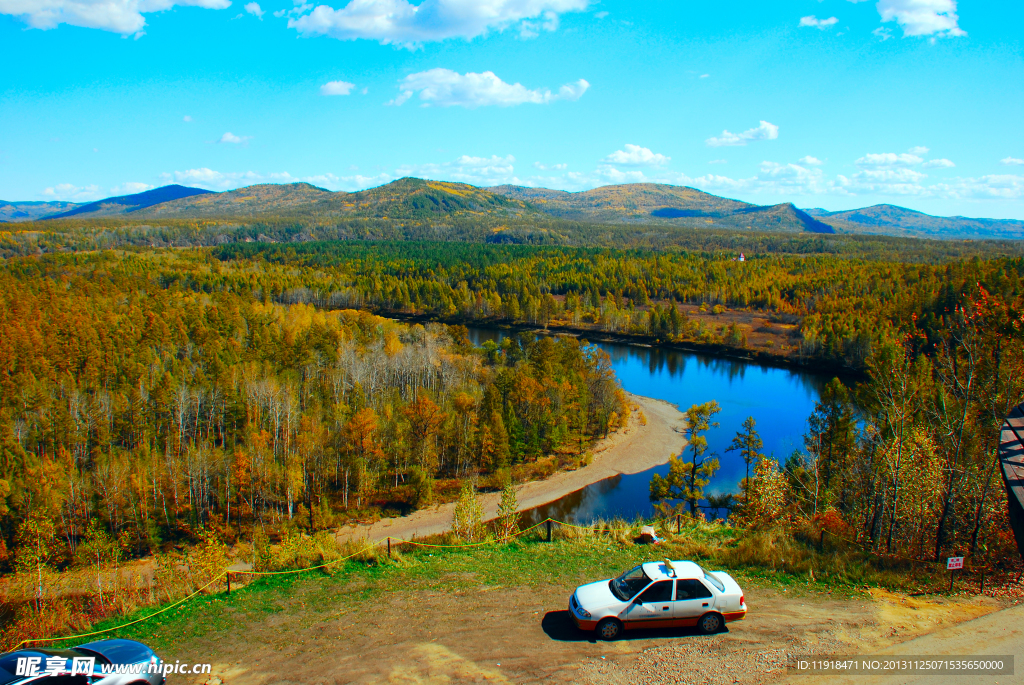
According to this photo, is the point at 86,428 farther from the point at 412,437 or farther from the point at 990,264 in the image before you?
the point at 990,264

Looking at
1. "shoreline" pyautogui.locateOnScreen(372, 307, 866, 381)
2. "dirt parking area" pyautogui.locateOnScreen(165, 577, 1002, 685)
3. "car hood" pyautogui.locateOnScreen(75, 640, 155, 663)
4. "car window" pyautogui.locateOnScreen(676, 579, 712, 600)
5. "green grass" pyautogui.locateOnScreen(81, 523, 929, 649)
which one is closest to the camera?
"car hood" pyautogui.locateOnScreen(75, 640, 155, 663)

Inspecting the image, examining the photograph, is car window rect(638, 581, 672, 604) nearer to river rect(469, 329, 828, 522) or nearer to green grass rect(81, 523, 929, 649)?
green grass rect(81, 523, 929, 649)

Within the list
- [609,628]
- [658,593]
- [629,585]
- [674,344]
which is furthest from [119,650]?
[674,344]

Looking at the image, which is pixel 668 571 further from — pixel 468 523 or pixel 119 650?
pixel 468 523

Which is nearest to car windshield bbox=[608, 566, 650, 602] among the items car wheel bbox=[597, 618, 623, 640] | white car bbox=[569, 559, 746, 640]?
white car bbox=[569, 559, 746, 640]

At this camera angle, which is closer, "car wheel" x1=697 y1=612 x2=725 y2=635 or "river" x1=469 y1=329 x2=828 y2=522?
"car wheel" x1=697 y1=612 x2=725 y2=635

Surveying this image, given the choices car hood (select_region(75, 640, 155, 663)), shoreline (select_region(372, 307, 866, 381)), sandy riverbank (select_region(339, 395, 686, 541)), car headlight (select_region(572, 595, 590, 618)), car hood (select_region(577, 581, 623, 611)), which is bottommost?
sandy riverbank (select_region(339, 395, 686, 541))

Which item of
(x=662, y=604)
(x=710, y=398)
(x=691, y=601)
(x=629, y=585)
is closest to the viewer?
(x=662, y=604)

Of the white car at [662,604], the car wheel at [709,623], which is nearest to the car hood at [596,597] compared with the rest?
the white car at [662,604]
